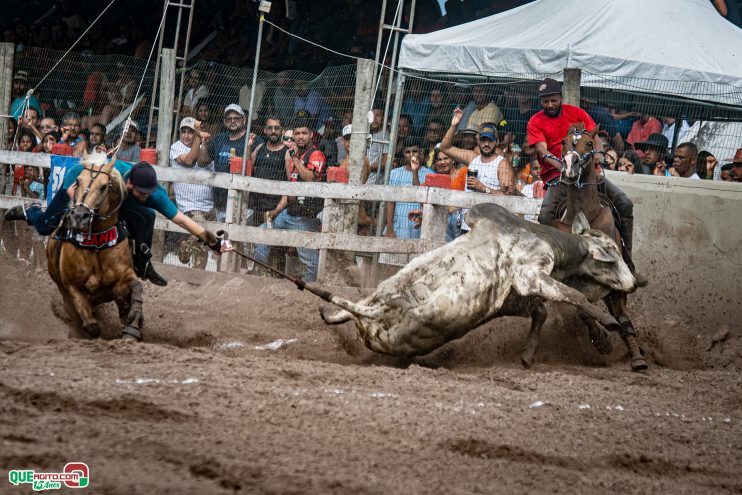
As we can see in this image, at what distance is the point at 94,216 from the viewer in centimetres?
738

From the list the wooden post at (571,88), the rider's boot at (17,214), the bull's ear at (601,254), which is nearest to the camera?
the rider's boot at (17,214)

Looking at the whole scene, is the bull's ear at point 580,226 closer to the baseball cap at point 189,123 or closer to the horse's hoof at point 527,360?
the horse's hoof at point 527,360

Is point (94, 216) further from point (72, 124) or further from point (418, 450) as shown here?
point (72, 124)

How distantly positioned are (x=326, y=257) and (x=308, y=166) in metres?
1.31

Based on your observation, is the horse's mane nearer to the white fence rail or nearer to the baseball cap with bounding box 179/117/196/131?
the white fence rail

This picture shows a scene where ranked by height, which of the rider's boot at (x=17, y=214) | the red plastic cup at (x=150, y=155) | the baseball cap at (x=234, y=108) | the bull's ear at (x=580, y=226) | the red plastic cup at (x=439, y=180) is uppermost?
the baseball cap at (x=234, y=108)

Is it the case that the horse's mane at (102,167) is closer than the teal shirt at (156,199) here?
Yes

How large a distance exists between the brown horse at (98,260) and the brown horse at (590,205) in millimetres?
3989

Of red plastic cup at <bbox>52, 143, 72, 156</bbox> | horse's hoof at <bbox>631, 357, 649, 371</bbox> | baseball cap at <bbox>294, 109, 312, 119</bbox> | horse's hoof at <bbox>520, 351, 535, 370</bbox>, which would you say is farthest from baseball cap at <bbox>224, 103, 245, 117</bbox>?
horse's hoof at <bbox>631, 357, 649, 371</bbox>

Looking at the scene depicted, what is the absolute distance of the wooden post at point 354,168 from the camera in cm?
1070

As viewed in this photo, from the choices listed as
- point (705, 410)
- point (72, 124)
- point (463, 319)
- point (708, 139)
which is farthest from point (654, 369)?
point (72, 124)

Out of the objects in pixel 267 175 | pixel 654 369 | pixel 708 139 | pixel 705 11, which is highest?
pixel 705 11

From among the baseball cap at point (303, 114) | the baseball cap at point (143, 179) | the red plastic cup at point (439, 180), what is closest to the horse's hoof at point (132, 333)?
the baseball cap at point (143, 179)

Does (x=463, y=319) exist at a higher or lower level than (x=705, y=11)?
lower
